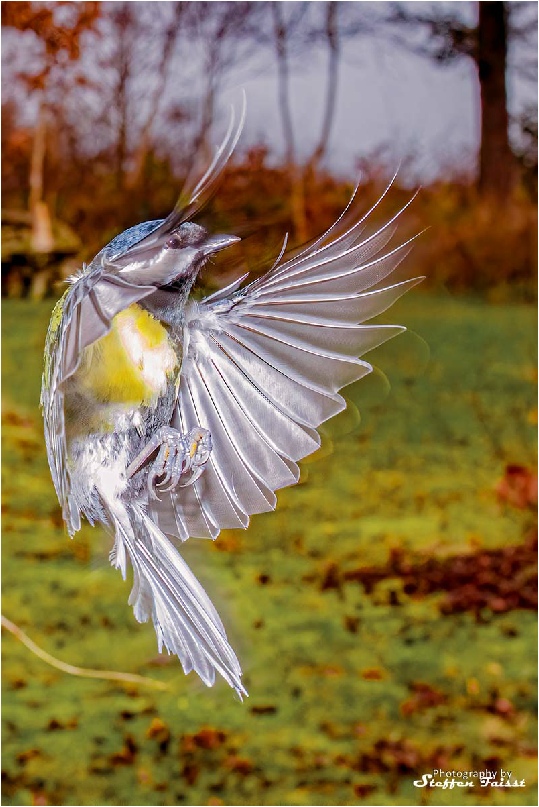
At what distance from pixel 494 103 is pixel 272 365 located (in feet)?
11.0

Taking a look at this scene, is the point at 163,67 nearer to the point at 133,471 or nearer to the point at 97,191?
the point at 97,191

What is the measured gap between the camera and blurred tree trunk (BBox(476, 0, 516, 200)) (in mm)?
3924

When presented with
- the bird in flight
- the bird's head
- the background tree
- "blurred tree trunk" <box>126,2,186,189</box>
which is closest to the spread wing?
the bird in flight

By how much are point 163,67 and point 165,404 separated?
1629 millimetres

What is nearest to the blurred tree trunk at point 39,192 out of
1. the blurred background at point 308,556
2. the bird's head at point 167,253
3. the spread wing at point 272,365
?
the blurred background at point 308,556

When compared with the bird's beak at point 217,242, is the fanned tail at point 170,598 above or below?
below

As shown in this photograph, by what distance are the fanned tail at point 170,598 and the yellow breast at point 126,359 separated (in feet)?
0.32

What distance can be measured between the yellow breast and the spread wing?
66 mm

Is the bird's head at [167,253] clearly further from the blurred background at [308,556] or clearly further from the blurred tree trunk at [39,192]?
the blurred tree trunk at [39,192]

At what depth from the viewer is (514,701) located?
244 centimetres

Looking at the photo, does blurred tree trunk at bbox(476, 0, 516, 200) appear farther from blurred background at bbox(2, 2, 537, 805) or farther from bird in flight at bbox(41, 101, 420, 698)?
bird in flight at bbox(41, 101, 420, 698)

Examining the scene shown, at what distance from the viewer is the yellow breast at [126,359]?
2.52 ft

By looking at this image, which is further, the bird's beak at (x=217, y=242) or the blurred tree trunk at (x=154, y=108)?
the blurred tree trunk at (x=154, y=108)

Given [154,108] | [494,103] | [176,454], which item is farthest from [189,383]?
[494,103]
